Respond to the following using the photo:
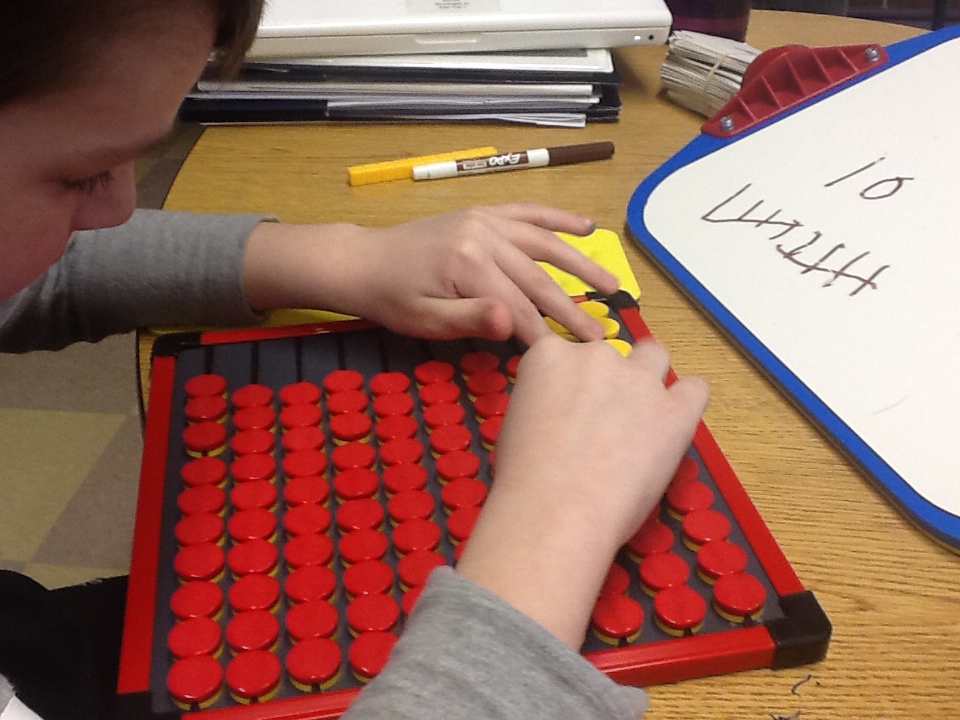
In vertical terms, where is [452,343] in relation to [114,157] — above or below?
below

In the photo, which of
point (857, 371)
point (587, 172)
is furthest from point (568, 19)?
point (857, 371)

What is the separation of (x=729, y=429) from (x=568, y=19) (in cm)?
46

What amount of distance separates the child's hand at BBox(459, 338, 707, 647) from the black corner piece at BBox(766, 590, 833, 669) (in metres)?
0.07

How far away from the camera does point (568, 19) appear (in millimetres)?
761

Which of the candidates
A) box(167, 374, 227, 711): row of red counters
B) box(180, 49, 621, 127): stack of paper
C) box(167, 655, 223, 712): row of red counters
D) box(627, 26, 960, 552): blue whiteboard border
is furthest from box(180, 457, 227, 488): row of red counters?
box(180, 49, 621, 127): stack of paper

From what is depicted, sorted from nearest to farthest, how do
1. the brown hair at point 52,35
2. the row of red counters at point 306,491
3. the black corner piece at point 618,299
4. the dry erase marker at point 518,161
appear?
the brown hair at point 52,35, the row of red counters at point 306,491, the black corner piece at point 618,299, the dry erase marker at point 518,161

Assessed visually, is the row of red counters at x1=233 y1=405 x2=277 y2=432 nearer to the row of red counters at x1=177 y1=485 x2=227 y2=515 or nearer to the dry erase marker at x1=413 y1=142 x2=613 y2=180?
the row of red counters at x1=177 y1=485 x2=227 y2=515

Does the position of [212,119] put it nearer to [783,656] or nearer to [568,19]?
[568,19]

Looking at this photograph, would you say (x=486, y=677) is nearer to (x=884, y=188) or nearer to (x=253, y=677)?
(x=253, y=677)

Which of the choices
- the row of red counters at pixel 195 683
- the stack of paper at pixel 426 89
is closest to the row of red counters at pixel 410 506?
the row of red counters at pixel 195 683

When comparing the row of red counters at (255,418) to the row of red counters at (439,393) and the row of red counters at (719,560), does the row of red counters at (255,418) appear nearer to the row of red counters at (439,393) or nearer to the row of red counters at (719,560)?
the row of red counters at (439,393)

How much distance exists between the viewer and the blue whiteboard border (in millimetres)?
395

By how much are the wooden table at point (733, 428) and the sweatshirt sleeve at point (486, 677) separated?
4 centimetres

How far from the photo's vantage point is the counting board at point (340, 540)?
1.11ft
